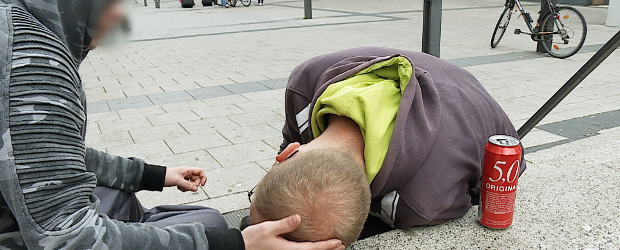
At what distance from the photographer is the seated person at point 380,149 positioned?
4.85 ft

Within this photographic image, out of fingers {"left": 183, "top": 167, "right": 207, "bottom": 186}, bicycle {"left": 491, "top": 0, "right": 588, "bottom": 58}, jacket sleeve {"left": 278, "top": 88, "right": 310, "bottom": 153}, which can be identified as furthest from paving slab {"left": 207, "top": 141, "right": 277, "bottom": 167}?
bicycle {"left": 491, "top": 0, "right": 588, "bottom": 58}

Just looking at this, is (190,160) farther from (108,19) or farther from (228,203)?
(108,19)

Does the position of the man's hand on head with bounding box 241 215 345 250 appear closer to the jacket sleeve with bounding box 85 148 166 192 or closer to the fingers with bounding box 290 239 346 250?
the fingers with bounding box 290 239 346 250

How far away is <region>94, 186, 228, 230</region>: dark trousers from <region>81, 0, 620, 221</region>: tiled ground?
46cm

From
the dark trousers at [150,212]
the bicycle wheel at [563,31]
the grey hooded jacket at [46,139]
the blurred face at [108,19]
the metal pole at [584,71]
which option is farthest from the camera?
the bicycle wheel at [563,31]

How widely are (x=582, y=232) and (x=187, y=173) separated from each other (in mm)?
1513

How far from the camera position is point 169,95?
5.36 m

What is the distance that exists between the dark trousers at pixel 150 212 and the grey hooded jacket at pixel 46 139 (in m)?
0.39

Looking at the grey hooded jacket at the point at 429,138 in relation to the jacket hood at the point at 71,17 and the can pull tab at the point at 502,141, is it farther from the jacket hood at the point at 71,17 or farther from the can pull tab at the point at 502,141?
the jacket hood at the point at 71,17

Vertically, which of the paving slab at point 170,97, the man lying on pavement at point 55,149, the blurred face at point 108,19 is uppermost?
the blurred face at point 108,19

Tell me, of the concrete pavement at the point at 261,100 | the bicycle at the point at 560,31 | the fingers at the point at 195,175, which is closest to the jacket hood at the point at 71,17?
the concrete pavement at the point at 261,100

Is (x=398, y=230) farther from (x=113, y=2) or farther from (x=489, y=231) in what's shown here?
(x=113, y=2)

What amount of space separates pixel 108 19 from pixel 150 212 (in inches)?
31.5

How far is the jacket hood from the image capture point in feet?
3.83
